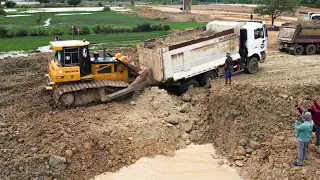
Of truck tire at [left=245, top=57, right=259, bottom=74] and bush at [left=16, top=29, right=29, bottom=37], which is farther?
bush at [left=16, top=29, right=29, bottom=37]

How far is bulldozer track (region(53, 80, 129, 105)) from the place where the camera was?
13.6m

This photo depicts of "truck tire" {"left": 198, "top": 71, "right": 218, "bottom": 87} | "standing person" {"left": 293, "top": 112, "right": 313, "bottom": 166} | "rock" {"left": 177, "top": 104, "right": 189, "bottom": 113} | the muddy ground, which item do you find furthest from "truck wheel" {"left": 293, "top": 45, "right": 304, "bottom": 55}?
"standing person" {"left": 293, "top": 112, "right": 313, "bottom": 166}

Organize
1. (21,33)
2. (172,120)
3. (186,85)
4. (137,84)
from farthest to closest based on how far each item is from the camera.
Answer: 1. (21,33)
2. (186,85)
3. (137,84)
4. (172,120)

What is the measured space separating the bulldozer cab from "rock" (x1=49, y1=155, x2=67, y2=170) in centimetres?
456

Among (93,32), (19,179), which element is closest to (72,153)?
(19,179)

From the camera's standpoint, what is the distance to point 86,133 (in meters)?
11.5

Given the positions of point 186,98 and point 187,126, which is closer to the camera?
point 187,126

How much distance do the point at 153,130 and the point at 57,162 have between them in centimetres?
336

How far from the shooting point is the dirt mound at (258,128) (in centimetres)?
974

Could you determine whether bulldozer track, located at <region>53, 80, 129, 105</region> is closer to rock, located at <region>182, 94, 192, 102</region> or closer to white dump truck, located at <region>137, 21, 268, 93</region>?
white dump truck, located at <region>137, 21, 268, 93</region>

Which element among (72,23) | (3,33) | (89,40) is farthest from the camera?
(72,23)

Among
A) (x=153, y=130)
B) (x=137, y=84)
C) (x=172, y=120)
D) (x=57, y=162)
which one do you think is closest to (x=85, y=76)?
(x=137, y=84)

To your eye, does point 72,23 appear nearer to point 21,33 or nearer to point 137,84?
point 21,33

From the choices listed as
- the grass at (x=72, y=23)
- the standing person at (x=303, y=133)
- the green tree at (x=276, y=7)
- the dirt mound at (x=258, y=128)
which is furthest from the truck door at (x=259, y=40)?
the grass at (x=72, y=23)
